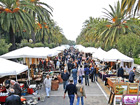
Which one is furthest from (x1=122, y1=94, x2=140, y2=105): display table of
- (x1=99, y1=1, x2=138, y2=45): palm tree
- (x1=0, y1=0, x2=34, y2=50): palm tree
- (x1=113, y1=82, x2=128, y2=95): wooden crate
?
(x1=99, y1=1, x2=138, y2=45): palm tree

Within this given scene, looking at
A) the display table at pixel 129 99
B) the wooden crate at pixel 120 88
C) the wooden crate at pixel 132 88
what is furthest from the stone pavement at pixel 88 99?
the display table at pixel 129 99

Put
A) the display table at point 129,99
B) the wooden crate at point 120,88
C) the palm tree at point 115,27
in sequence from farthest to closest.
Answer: the palm tree at point 115,27 < the wooden crate at point 120,88 < the display table at point 129,99

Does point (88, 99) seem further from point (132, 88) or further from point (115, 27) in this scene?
point (115, 27)

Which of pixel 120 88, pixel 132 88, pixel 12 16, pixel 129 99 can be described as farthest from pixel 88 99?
pixel 12 16

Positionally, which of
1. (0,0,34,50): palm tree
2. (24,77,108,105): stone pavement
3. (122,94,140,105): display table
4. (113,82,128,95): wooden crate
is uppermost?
(0,0,34,50): palm tree

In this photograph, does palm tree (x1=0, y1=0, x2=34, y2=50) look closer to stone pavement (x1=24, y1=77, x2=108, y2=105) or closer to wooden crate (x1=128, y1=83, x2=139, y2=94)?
stone pavement (x1=24, y1=77, x2=108, y2=105)

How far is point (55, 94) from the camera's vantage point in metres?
10.1

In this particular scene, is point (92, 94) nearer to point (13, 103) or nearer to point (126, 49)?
point (13, 103)

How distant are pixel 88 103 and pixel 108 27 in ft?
76.5

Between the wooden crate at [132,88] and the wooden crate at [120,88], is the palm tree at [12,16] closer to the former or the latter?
the wooden crate at [120,88]

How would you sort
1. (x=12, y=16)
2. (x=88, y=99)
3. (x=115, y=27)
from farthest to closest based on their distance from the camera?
(x=115, y=27), (x=12, y=16), (x=88, y=99)

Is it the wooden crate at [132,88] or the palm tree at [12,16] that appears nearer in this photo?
the wooden crate at [132,88]

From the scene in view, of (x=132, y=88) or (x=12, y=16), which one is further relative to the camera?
(x=12, y=16)

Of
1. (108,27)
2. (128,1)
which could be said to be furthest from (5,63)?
(108,27)
